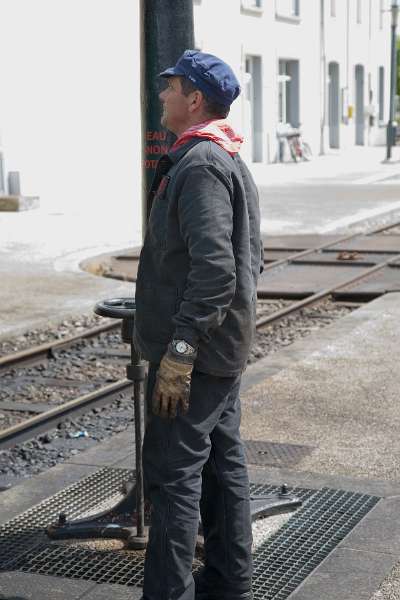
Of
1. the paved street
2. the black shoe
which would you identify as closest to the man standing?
the black shoe

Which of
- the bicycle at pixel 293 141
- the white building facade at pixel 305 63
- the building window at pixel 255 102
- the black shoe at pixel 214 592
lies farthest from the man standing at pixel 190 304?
the bicycle at pixel 293 141

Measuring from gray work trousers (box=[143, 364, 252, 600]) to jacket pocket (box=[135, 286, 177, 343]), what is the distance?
0.40 feet

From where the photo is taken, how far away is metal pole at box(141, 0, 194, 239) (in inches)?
177

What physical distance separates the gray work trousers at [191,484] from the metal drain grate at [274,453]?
178 cm

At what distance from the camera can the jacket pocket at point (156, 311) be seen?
3539 mm

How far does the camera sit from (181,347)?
3414mm

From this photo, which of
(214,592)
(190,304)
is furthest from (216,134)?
(214,592)

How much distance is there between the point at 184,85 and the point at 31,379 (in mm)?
4870

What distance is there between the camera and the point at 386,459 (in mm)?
5531

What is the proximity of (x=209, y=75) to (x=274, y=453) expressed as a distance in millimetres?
2682

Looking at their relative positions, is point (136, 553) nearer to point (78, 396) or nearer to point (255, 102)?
point (78, 396)

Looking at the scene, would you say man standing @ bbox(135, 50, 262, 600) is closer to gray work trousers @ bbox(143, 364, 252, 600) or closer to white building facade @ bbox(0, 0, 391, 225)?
gray work trousers @ bbox(143, 364, 252, 600)

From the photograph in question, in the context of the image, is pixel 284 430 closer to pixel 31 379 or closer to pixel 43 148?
pixel 31 379

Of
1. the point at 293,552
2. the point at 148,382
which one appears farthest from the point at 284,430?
the point at 148,382
